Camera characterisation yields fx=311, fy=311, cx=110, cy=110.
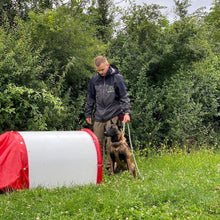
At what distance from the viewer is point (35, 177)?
15.2 ft

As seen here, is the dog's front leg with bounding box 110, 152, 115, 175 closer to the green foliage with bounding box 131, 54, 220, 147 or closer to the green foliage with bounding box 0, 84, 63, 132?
the green foliage with bounding box 0, 84, 63, 132

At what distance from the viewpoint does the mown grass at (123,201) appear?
143 inches

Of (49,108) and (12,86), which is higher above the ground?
(12,86)

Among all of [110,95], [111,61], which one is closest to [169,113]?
[111,61]

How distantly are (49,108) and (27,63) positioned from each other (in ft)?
3.43

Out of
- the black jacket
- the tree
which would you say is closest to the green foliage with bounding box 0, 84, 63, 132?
the black jacket

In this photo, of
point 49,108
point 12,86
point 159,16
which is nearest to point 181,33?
point 159,16

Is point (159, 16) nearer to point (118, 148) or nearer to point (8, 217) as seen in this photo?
point (118, 148)

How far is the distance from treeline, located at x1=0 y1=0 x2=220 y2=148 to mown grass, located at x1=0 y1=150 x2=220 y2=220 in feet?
6.78

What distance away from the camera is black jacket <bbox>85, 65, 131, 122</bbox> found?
230 inches

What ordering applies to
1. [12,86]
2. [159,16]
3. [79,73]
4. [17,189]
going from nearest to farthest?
[17,189] < [12,86] < [79,73] < [159,16]

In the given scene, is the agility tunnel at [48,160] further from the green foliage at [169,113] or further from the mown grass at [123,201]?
the green foliage at [169,113]

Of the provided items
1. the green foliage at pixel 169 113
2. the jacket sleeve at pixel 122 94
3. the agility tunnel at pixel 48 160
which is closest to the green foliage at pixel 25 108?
the agility tunnel at pixel 48 160

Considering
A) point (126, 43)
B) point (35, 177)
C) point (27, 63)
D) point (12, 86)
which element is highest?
point (126, 43)
